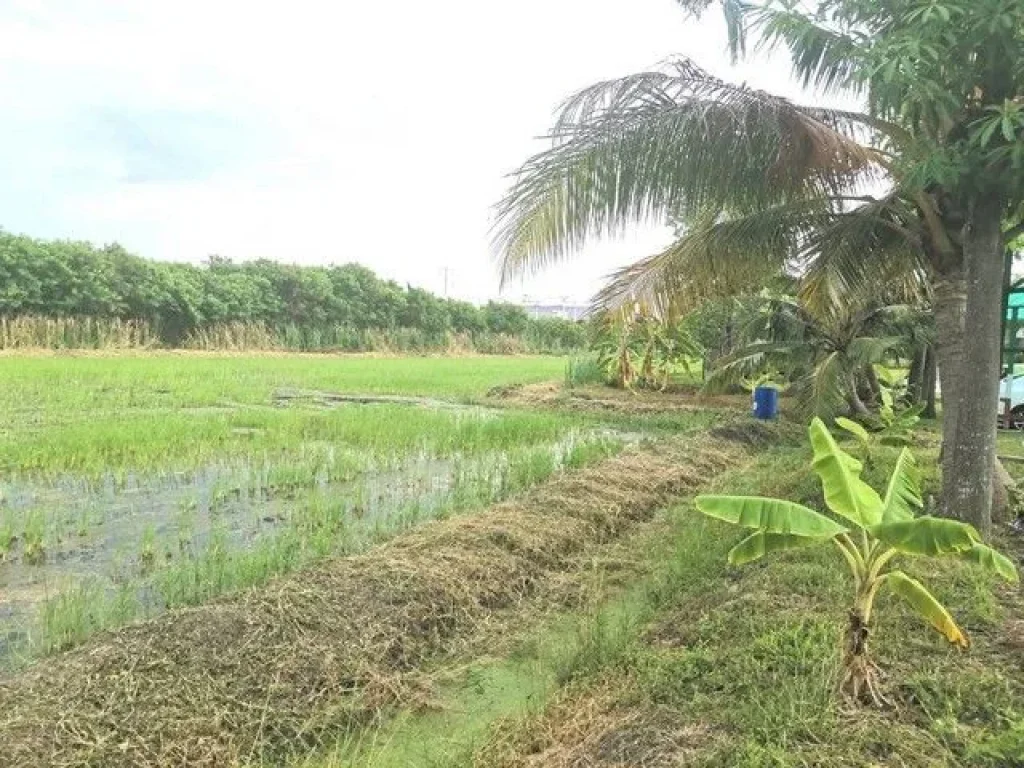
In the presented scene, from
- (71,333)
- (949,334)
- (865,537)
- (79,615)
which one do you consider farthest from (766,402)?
(71,333)

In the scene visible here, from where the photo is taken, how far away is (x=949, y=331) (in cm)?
521

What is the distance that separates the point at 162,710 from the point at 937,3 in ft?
13.8

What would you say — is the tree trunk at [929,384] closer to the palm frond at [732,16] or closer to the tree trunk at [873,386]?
the tree trunk at [873,386]

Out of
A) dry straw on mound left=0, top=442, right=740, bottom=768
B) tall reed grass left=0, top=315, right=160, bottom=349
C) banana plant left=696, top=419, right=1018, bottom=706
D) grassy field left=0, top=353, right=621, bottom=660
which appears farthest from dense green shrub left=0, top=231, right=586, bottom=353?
banana plant left=696, top=419, right=1018, bottom=706

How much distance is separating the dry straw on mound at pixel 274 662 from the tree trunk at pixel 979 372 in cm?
266

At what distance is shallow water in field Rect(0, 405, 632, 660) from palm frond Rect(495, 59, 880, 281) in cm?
221

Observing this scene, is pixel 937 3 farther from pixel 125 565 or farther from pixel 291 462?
pixel 291 462

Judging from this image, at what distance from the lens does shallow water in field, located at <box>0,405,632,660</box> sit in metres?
4.19

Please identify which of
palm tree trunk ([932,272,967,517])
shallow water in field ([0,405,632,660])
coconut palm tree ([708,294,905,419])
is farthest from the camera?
coconut palm tree ([708,294,905,419])

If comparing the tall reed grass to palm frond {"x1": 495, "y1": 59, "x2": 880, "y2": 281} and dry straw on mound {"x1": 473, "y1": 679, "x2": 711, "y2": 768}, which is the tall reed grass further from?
dry straw on mound {"x1": 473, "y1": 679, "x2": 711, "y2": 768}

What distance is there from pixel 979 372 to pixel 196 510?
5.52 metres

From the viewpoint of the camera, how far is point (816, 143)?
16.8 ft

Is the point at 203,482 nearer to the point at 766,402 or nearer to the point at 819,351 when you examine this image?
the point at 766,402

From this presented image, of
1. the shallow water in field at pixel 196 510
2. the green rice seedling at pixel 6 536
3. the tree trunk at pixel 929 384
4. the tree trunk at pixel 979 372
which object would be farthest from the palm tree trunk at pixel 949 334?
the tree trunk at pixel 929 384
